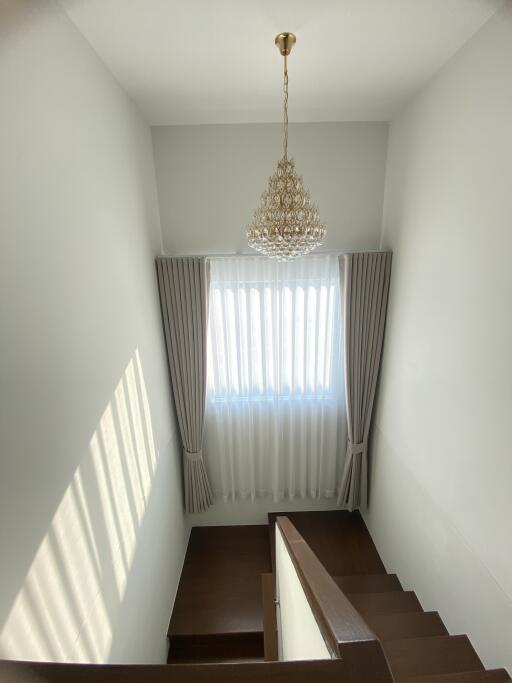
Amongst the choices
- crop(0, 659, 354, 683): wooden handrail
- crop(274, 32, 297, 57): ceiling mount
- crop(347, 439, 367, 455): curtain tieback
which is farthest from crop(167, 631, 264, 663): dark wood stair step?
crop(274, 32, 297, 57): ceiling mount

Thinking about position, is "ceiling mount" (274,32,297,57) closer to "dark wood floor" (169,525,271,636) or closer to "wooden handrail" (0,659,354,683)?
"wooden handrail" (0,659,354,683)

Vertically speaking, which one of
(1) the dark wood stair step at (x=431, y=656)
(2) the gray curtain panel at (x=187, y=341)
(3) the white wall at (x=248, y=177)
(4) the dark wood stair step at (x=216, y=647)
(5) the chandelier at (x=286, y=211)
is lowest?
(4) the dark wood stair step at (x=216, y=647)

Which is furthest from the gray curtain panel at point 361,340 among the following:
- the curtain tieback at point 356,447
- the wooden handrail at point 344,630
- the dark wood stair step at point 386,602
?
the wooden handrail at point 344,630

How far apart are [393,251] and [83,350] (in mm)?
2107

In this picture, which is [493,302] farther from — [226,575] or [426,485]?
[226,575]

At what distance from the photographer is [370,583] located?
236 centimetres

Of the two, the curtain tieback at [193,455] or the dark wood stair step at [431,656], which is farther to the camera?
the curtain tieback at [193,455]

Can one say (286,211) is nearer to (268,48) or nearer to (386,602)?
(268,48)

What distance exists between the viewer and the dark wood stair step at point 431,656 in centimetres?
148

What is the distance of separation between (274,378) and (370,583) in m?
1.58

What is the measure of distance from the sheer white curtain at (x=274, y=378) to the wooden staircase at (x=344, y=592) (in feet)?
1.20

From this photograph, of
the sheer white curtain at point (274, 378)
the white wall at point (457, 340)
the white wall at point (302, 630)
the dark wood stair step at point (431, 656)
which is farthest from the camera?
the sheer white curtain at point (274, 378)

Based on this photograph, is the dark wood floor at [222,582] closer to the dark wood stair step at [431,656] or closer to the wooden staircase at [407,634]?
the wooden staircase at [407,634]

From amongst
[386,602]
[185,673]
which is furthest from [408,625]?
[185,673]
